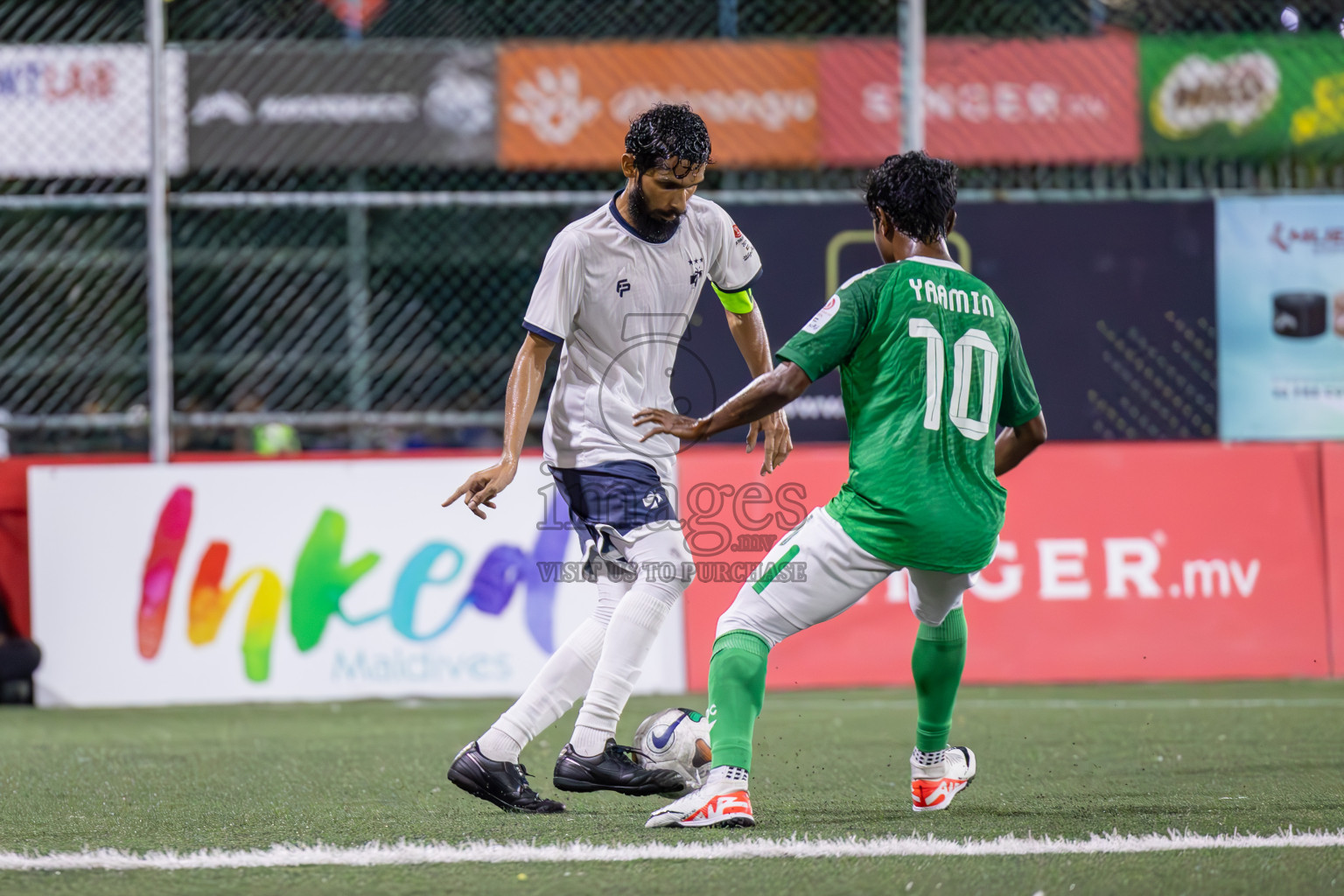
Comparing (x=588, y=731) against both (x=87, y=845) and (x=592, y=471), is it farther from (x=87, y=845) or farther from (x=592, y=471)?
(x=87, y=845)

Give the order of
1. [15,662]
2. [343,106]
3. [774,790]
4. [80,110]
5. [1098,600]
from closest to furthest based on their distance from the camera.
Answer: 1. [774,790]
2. [15,662]
3. [1098,600]
4. [80,110]
5. [343,106]

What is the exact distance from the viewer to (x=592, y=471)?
14.3 feet

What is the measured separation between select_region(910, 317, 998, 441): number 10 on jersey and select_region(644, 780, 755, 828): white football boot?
3.33ft

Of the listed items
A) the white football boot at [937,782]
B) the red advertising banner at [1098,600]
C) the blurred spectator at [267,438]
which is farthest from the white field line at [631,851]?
the blurred spectator at [267,438]

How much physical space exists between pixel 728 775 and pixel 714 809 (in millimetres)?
88

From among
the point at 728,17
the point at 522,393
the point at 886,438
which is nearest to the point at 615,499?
the point at 522,393

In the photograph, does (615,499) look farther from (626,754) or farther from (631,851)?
(631,851)

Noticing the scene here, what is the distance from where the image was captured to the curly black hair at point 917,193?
3988 millimetres

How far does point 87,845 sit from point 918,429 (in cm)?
225

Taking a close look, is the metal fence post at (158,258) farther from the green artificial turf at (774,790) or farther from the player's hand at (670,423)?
the player's hand at (670,423)

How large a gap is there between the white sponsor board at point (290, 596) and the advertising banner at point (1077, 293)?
1.36m

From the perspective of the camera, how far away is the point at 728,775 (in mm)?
3893

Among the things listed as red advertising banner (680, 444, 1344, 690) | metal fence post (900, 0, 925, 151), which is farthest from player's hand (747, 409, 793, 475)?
metal fence post (900, 0, 925, 151)

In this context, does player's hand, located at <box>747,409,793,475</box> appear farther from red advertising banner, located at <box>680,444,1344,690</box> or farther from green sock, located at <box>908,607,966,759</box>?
red advertising banner, located at <box>680,444,1344,690</box>
